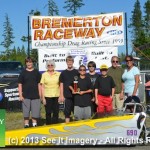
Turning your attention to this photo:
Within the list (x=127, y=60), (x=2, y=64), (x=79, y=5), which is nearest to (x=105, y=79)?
(x=127, y=60)

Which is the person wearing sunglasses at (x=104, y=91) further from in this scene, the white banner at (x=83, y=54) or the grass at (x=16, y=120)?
the white banner at (x=83, y=54)

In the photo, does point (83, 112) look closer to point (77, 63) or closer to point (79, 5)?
point (77, 63)

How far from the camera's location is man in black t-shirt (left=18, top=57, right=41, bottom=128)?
376 inches

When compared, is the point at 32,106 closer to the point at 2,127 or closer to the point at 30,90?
the point at 30,90

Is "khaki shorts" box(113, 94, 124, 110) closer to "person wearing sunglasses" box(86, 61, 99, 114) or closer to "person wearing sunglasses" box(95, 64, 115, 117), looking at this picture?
"person wearing sunglasses" box(86, 61, 99, 114)

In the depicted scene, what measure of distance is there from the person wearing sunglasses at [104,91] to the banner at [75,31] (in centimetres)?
444

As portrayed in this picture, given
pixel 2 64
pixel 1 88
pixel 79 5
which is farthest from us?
pixel 79 5

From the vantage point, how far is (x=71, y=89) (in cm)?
934

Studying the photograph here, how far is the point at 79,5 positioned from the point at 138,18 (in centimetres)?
3453

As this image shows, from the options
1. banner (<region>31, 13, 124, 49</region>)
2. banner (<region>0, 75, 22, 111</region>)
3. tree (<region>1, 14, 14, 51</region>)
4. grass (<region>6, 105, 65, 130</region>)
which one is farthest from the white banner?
tree (<region>1, 14, 14, 51</region>)

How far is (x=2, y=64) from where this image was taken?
825 inches

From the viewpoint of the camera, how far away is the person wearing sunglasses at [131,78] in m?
9.45

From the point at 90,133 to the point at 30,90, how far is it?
6.60 ft

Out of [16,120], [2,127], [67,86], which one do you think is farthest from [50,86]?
[16,120]
